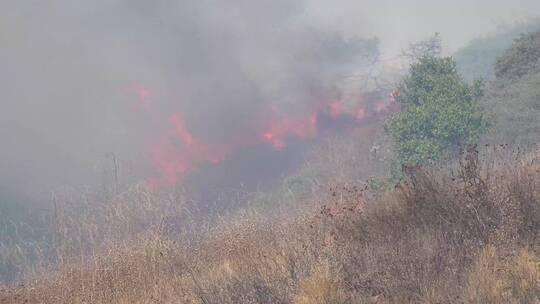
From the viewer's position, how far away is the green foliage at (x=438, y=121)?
1731cm

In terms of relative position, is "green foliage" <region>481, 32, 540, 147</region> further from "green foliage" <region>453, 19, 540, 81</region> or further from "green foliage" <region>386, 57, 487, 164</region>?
"green foliage" <region>453, 19, 540, 81</region>

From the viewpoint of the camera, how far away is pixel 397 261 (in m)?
4.43

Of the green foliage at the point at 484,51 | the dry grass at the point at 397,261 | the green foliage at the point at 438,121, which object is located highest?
the green foliage at the point at 484,51

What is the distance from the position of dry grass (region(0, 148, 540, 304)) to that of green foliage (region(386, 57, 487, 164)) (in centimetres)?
1171

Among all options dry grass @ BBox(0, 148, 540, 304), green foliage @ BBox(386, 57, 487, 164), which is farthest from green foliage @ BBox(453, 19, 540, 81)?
dry grass @ BBox(0, 148, 540, 304)

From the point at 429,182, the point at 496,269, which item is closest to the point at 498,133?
the point at 429,182

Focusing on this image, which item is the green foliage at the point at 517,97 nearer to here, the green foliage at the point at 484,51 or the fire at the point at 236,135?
the fire at the point at 236,135

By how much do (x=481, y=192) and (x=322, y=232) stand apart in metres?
2.12

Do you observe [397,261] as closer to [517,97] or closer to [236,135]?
[517,97]

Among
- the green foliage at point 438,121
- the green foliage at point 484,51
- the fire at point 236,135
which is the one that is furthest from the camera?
the green foliage at point 484,51

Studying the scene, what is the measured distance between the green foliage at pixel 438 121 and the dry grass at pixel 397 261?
11.7 meters

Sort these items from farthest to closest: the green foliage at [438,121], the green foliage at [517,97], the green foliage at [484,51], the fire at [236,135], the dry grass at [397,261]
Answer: the green foliage at [484,51]
the fire at [236,135]
the green foliage at [438,121]
the green foliage at [517,97]
the dry grass at [397,261]

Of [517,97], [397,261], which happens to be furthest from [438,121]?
[397,261]

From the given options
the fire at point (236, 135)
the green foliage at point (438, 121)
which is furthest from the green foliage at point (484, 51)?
the green foliage at point (438, 121)
